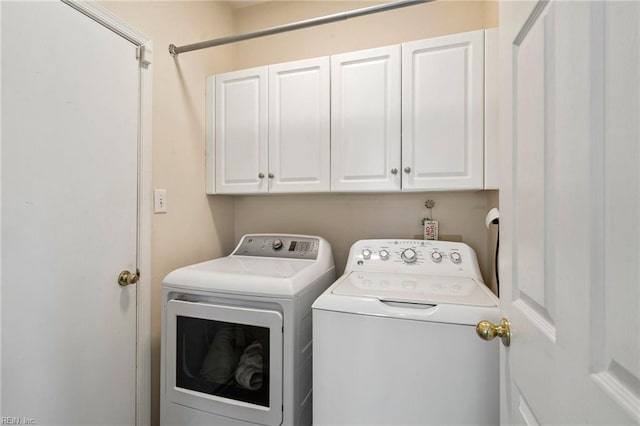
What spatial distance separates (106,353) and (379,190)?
1.52 m

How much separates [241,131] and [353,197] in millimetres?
847

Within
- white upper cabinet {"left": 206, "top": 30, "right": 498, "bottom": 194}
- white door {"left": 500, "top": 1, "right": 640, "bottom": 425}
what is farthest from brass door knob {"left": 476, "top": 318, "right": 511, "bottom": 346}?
white upper cabinet {"left": 206, "top": 30, "right": 498, "bottom": 194}

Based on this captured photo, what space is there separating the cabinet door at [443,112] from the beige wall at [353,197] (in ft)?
0.99

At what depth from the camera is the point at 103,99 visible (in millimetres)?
1274

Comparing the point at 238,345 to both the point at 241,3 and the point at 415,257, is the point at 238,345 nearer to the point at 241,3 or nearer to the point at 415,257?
the point at 415,257

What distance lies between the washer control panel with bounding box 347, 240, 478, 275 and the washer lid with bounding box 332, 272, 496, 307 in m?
0.06

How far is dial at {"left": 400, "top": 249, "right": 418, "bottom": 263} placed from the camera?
157cm

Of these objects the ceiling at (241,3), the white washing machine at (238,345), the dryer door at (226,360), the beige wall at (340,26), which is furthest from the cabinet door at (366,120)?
the ceiling at (241,3)

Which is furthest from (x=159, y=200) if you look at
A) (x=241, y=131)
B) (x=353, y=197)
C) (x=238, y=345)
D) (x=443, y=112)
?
(x=443, y=112)

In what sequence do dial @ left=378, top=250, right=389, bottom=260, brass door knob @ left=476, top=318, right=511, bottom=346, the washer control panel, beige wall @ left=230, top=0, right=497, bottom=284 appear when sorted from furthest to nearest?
beige wall @ left=230, top=0, right=497, bottom=284 < dial @ left=378, top=250, right=389, bottom=260 < the washer control panel < brass door knob @ left=476, top=318, right=511, bottom=346

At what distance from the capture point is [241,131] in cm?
186

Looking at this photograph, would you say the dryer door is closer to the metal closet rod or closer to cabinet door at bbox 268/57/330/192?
cabinet door at bbox 268/57/330/192

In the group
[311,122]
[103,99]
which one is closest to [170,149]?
[103,99]

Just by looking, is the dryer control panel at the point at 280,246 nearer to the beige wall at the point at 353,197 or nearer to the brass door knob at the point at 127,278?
the beige wall at the point at 353,197
